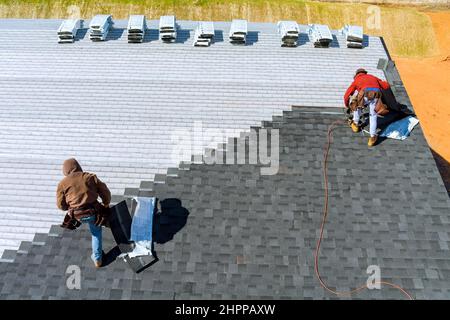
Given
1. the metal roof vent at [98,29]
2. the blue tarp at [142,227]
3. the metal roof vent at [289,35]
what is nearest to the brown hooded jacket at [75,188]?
the blue tarp at [142,227]

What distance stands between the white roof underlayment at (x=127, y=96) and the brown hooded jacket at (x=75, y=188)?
74.3 inches

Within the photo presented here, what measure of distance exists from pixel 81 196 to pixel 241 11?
25276 millimetres

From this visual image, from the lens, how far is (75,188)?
315 inches

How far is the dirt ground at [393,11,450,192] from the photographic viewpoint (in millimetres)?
20844

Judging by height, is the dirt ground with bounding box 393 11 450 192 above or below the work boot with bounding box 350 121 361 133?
below

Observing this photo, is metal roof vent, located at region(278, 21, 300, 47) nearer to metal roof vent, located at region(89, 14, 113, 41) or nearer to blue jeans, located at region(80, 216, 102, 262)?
metal roof vent, located at region(89, 14, 113, 41)

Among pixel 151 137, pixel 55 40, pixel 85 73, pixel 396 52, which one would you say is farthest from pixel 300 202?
pixel 396 52

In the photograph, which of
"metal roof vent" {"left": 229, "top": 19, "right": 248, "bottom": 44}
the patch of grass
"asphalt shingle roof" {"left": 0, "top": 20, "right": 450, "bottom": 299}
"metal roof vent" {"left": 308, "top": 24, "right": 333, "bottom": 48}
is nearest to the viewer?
"asphalt shingle roof" {"left": 0, "top": 20, "right": 450, "bottom": 299}

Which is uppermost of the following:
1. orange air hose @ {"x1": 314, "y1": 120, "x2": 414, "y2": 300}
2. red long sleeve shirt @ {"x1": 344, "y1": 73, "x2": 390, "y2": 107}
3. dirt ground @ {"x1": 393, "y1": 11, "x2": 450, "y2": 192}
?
red long sleeve shirt @ {"x1": 344, "y1": 73, "x2": 390, "y2": 107}

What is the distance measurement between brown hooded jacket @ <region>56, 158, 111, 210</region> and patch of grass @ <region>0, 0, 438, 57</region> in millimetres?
24183

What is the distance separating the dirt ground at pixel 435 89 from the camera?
68.4 ft

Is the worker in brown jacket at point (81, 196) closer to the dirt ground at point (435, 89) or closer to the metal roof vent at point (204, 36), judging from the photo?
the metal roof vent at point (204, 36)

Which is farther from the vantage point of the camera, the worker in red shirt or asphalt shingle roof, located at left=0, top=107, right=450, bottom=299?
the worker in red shirt

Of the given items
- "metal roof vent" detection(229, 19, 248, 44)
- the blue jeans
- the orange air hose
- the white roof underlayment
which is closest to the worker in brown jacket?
the blue jeans
